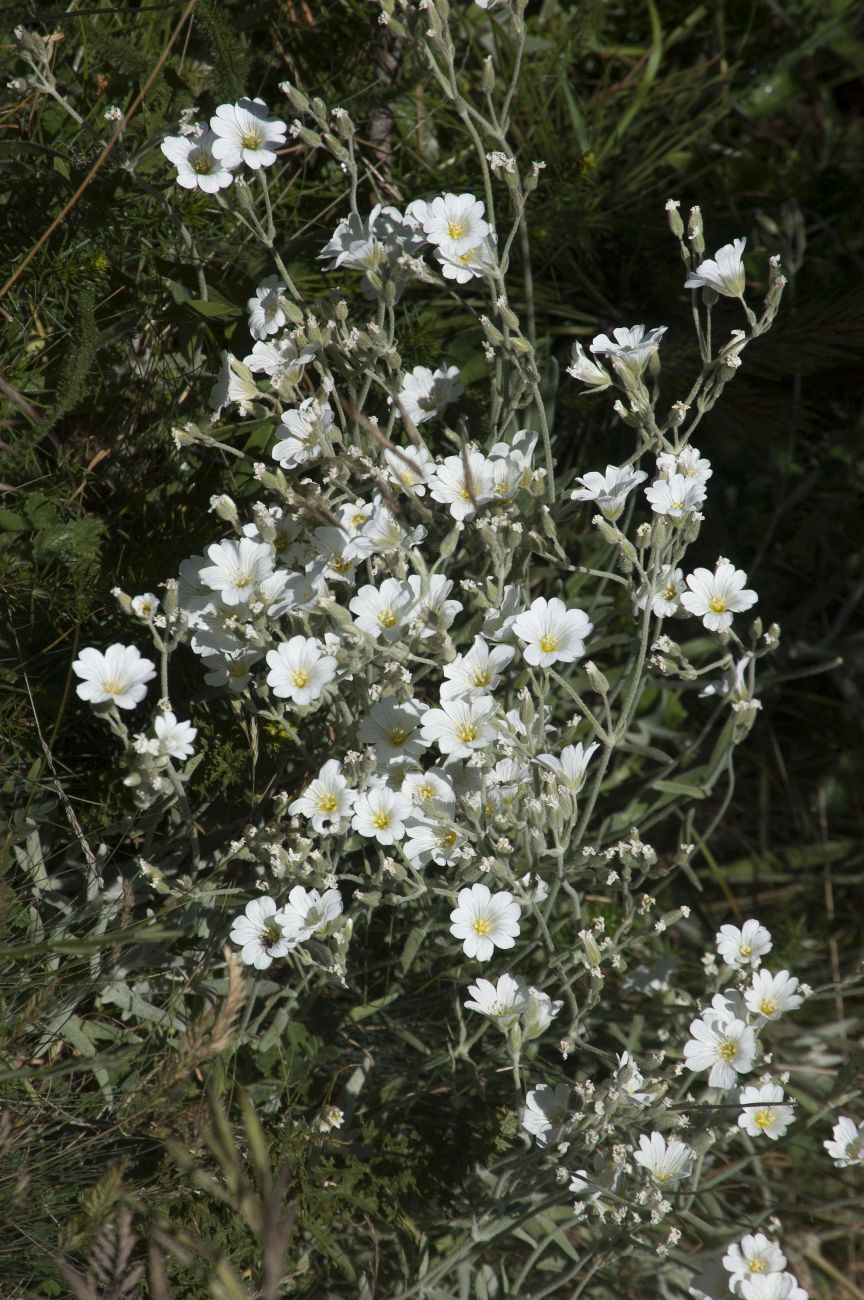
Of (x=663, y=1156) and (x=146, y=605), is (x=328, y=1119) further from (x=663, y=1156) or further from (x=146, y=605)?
(x=146, y=605)

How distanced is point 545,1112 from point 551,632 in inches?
23.5

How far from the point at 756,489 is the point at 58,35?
140 centimetres

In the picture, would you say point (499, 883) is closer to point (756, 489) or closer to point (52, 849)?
point (52, 849)

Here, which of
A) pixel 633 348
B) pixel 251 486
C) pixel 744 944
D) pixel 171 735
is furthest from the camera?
pixel 251 486

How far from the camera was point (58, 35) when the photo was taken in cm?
150

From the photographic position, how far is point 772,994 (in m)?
1.33

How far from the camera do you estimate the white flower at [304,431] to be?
1.25 meters

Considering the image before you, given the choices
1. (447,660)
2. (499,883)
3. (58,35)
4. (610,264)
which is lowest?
(499,883)

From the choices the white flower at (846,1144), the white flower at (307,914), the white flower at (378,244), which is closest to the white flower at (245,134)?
the white flower at (378,244)

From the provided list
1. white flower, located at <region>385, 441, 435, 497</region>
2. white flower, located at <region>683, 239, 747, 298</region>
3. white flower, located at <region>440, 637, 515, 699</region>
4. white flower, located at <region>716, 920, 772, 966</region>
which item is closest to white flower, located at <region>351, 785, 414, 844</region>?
white flower, located at <region>440, 637, 515, 699</region>

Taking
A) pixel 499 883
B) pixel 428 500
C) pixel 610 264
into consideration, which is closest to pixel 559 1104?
pixel 499 883

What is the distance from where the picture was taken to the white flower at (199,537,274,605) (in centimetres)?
119

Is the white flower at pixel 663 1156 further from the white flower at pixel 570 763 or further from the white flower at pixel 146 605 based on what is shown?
the white flower at pixel 146 605

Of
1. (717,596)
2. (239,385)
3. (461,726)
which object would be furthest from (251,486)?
(717,596)
